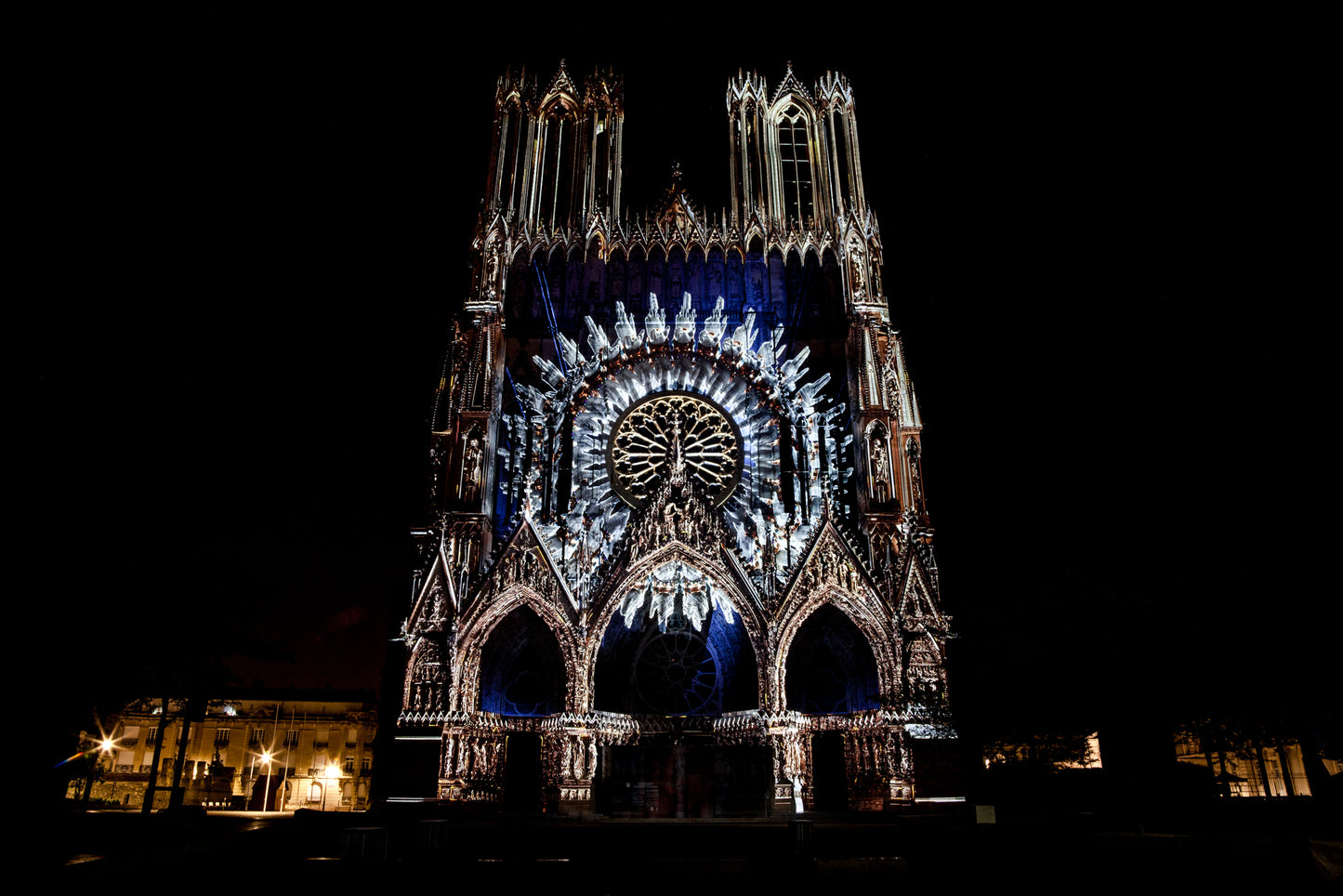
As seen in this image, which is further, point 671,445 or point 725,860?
point 671,445

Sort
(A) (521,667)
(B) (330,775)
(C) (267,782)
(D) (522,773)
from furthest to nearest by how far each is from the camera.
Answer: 1. (B) (330,775)
2. (C) (267,782)
3. (A) (521,667)
4. (D) (522,773)

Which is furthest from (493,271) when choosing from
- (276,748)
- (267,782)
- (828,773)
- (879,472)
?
(276,748)

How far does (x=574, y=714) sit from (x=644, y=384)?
506 inches

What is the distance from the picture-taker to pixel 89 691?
17266 mm

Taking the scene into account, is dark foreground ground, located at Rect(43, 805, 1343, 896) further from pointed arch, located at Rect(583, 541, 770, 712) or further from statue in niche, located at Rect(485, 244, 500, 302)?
statue in niche, located at Rect(485, 244, 500, 302)

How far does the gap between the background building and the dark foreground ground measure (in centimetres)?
4639

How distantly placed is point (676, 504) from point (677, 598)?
298cm

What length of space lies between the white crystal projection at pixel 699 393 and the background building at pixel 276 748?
32.4 m

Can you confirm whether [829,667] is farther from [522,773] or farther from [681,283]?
[681,283]

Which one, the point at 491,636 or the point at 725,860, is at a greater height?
the point at 491,636

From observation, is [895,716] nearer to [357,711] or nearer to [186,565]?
[186,565]

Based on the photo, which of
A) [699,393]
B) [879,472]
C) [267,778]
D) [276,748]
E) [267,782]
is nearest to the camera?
[879,472]

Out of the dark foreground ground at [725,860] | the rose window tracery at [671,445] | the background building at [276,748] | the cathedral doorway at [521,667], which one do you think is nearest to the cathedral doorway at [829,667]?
the rose window tracery at [671,445]

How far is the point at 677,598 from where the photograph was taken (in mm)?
26562
